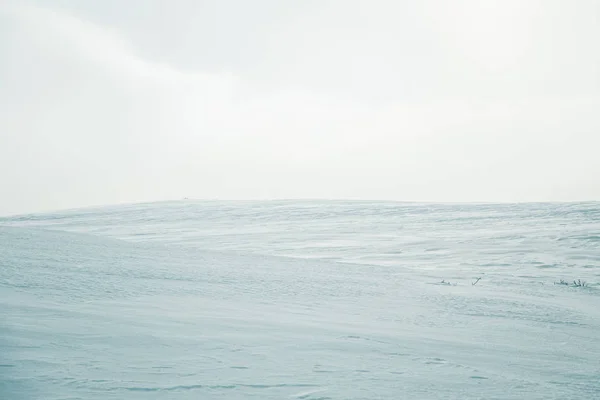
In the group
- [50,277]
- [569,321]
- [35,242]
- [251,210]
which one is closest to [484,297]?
[569,321]

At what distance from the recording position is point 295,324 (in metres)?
3.75

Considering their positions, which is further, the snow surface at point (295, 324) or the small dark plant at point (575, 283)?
the small dark plant at point (575, 283)

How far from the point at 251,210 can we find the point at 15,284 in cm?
1625

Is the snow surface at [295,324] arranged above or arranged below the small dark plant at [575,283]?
above

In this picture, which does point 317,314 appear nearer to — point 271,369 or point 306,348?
point 306,348

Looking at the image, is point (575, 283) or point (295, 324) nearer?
point (295, 324)

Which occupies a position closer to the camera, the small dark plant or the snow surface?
the snow surface

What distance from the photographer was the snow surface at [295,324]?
2.47m

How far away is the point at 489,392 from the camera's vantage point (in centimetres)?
254

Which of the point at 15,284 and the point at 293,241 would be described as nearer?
the point at 15,284

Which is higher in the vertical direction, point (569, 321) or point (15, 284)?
point (15, 284)

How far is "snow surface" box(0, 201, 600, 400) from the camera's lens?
2475mm

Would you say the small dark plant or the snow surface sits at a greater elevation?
the snow surface

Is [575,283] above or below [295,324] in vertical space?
below
